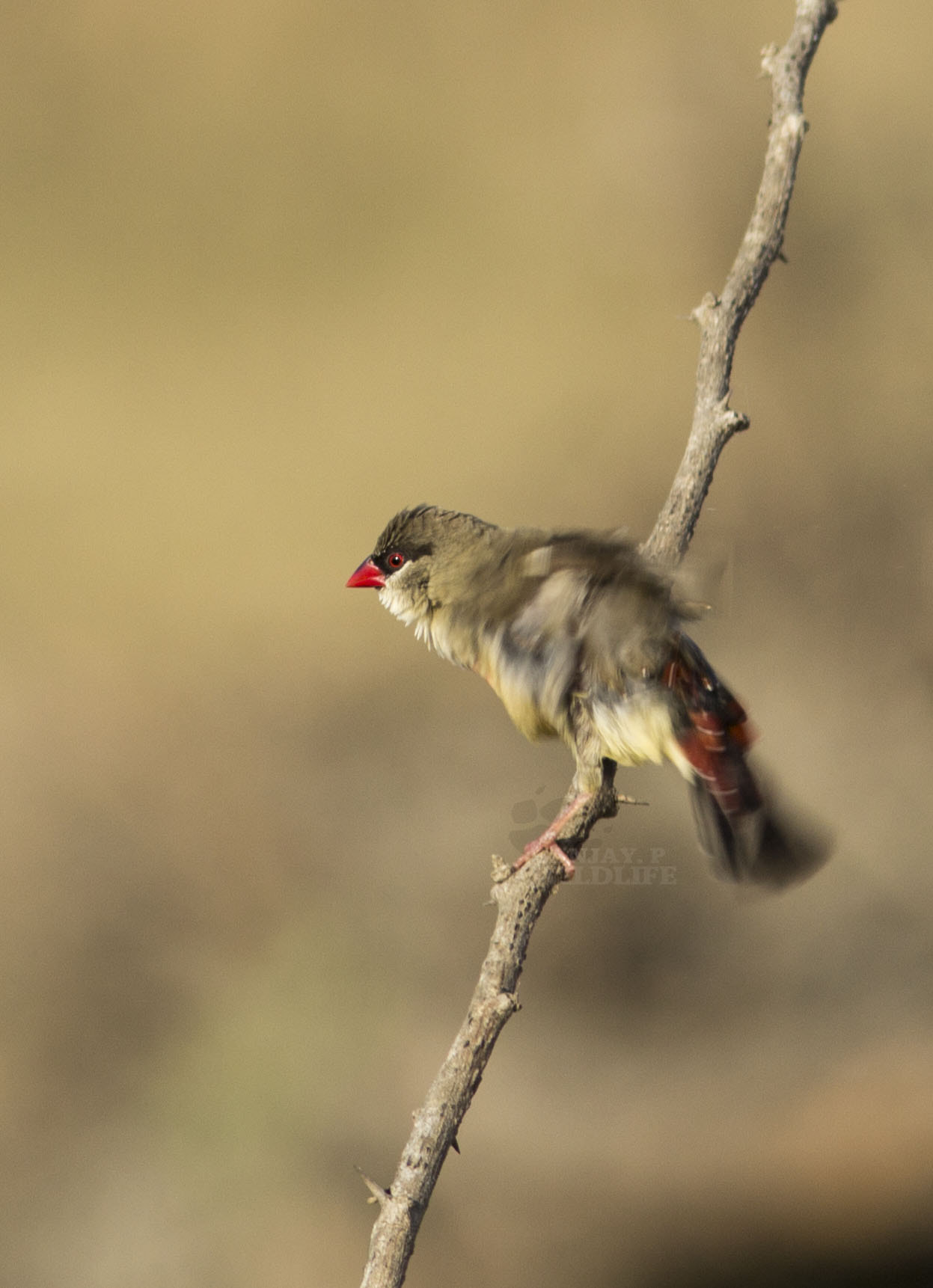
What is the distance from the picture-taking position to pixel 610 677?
2836 millimetres

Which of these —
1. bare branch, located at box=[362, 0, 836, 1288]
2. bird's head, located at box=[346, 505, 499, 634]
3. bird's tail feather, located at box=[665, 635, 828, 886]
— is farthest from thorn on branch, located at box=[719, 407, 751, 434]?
bird's head, located at box=[346, 505, 499, 634]

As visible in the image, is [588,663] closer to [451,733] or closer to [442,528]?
[442,528]

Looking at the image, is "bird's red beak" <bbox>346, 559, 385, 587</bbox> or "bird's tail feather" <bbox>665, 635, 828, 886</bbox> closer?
"bird's tail feather" <bbox>665, 635, 828, 886</bbox>

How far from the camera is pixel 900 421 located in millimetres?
6285

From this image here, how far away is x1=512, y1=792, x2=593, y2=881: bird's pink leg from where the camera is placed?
258cm

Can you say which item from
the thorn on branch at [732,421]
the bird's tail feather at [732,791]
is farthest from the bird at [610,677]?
the thorn on branch at [732,421]

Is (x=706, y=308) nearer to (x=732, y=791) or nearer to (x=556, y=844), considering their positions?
(x=732, y=791)

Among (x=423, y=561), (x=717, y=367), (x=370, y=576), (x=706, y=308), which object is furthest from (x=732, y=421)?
(x=370, y=576)

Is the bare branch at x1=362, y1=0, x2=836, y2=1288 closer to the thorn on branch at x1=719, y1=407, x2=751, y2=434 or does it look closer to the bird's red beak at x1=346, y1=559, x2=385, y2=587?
the thorn on branch at x1=719, y1=407, x2=751, y2=434

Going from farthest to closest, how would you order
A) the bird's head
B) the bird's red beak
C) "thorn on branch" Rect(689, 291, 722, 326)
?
the bird's red beak
the bird's head
"thorn on branch" Rect(689, 291, 722, 326)

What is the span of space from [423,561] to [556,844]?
89 centimetres

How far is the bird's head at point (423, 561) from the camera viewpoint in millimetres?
3131

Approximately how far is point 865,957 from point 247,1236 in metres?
2.76

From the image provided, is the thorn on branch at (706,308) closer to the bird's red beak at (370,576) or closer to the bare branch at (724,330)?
the bare branch at (724,330)
